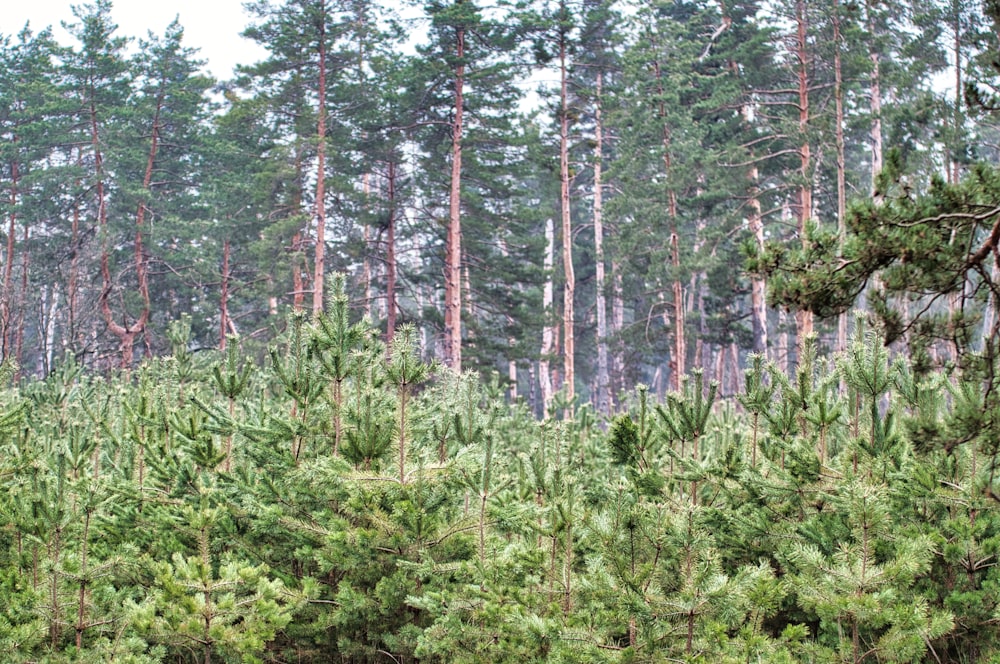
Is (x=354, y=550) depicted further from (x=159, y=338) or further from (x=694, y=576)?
(x=159, y=338)

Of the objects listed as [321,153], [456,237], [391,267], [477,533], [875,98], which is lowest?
[477,533]

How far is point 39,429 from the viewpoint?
31.7ft

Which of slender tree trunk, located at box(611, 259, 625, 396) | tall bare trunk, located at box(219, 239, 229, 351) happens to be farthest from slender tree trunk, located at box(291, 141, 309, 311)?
slender tree trunk, located at box(611, 259, 625, 396)

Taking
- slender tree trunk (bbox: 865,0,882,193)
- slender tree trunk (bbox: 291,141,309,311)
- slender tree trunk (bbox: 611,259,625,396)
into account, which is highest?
slender tree trunk (bbox: 865,0,882,193)

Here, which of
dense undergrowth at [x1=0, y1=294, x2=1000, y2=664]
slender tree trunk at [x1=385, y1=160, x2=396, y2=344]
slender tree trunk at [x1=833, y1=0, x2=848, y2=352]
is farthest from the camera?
slender tree trunk at [x1=385, y1=160, x2=396, y2=344]

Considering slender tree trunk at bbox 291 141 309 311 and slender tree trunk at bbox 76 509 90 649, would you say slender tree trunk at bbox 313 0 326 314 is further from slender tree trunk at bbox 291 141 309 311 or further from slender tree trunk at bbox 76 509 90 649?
slender tree trunk at bbox 76 509 90 649

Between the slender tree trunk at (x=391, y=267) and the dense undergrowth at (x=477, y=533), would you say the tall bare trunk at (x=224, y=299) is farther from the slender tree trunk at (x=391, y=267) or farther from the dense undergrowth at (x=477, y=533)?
the dense undergrowth at (x=477, y=533)

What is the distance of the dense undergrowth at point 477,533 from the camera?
477cm

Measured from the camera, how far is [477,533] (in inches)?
230

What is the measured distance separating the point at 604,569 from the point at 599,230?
28.3m

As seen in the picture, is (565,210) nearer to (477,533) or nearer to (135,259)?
(135,259)

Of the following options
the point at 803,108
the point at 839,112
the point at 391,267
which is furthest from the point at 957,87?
the point at 391,267

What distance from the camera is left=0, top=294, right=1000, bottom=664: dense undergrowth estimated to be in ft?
15.6

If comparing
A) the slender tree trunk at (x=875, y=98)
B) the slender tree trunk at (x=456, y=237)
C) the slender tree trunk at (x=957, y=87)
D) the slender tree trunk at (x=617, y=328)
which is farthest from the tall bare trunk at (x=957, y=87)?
the slender tree trunk at (x=456, y=237)
